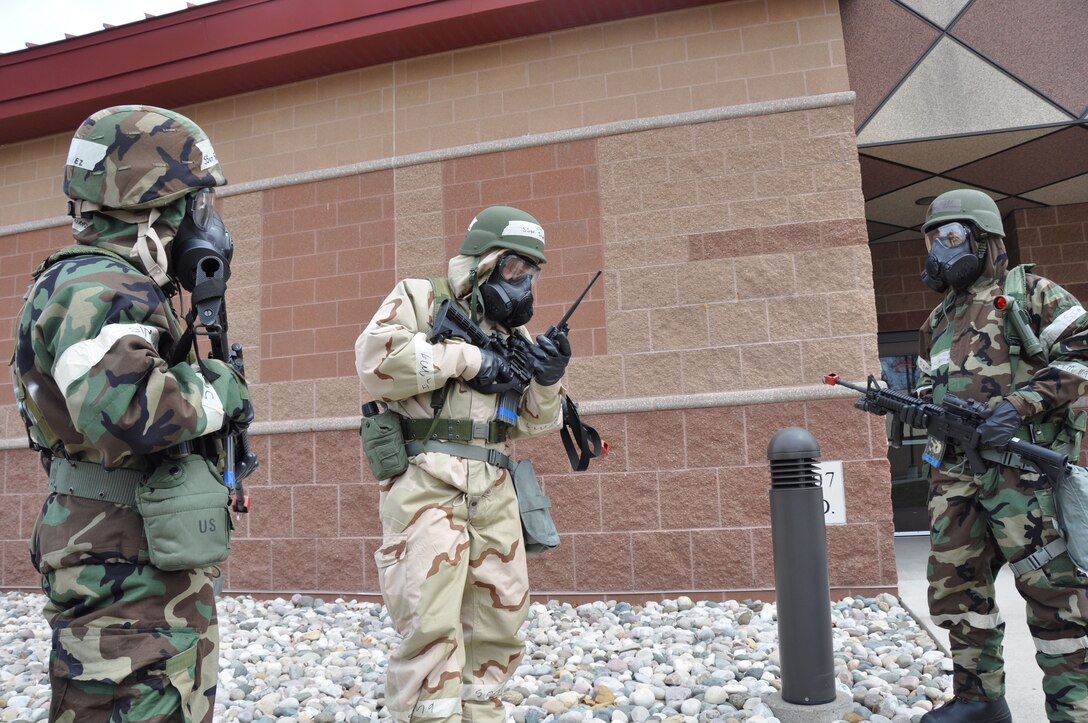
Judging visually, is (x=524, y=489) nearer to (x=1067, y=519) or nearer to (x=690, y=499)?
(x=1067, y=519)

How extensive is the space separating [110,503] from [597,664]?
2.81 m

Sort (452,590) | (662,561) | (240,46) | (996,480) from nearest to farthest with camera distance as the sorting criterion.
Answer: (452,590) < (996,480) < (662,561) < (240,46)

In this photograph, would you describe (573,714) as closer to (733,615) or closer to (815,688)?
(815,688)

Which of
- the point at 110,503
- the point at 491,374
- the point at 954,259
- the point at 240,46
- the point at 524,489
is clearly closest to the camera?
the point at 110,503

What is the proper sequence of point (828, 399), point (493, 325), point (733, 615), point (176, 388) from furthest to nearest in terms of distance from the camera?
point (828, 399)
point (733, 615)
point (493, 325)
point (176, 388)

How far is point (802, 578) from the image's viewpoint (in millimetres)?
3127

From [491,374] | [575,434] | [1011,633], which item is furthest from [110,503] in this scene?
[1011,633]

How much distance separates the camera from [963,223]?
3.24 metres

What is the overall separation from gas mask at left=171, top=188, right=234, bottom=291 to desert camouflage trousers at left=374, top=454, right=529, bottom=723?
38.1 inches

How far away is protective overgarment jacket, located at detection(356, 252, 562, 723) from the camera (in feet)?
7.98

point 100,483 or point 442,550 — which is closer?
point 100,483

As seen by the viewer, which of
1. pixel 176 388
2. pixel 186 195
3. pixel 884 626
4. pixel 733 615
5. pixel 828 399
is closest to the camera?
Result: pixel 176 388

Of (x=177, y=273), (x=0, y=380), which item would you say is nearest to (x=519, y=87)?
(x=177, y=273)

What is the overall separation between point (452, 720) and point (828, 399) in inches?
140
